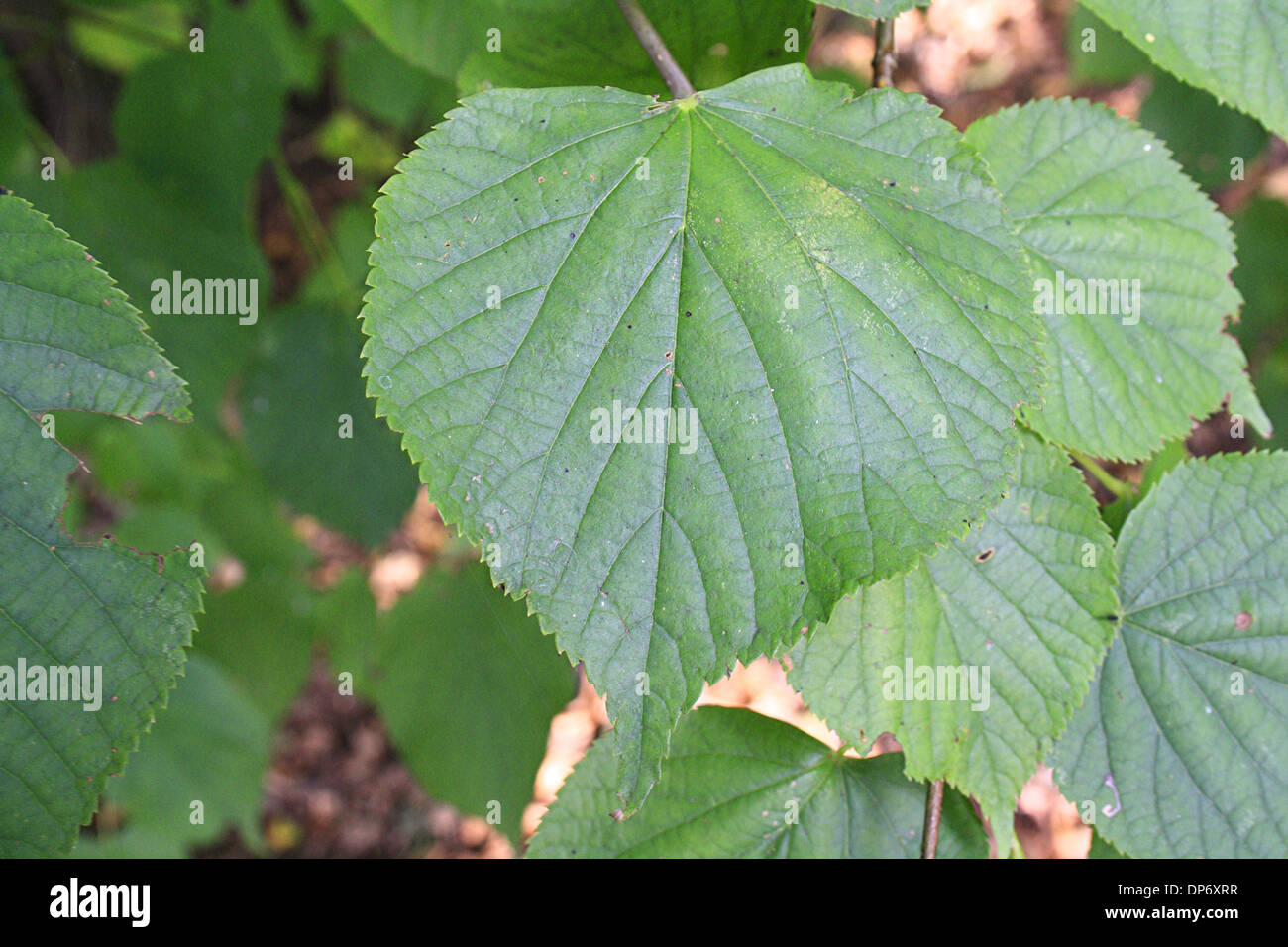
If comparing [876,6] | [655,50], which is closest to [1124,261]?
[876,6]

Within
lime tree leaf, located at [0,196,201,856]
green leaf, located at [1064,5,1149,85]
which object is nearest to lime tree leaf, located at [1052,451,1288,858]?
lime tree leaf, located at [0,196,201,856]

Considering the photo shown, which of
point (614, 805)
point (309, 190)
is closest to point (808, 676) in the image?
point (614, 805)

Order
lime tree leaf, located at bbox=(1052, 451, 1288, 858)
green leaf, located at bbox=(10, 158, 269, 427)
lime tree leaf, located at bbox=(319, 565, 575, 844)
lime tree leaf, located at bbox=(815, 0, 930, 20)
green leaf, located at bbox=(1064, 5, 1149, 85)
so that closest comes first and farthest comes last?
1. lime tree leaf, located at bbox=(815, 0, 930, 20)
2. lime tree leaf, located at bbox=(1052, 451, 1288, 858)
3. lime tree leaf, located at bbox=(319, 565, 575, 844)
4. green leaf, located at bbox=(10, 158, 269, 427)
5. green leaf, located at bbox=(1064, 5, 1149, 85)

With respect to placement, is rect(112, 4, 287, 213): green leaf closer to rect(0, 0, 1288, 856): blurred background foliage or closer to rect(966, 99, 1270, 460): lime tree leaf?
rect(0, 0, 1288, 856): blurred background foliage

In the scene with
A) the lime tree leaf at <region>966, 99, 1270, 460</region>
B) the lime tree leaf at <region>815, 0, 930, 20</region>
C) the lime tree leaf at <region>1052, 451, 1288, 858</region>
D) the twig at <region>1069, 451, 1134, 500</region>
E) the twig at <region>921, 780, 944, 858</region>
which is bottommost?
Result: the twig at <region>921, 780, 944, 858</region>
